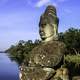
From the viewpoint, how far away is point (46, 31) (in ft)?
29.0

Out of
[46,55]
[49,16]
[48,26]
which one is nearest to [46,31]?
[48,26]

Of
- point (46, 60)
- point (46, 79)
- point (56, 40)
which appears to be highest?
point (56, 40)

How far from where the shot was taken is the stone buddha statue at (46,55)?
8.62 meters

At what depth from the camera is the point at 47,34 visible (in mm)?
8844

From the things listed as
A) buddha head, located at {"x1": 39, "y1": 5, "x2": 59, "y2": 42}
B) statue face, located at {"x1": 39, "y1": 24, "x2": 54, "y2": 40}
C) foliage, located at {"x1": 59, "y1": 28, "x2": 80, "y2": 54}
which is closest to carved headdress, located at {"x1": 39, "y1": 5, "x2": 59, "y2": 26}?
buddha head, located at {"x1": 39, "y1": 5, "x2": 59, "y2": 42}

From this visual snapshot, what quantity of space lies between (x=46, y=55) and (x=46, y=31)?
27.6 inches

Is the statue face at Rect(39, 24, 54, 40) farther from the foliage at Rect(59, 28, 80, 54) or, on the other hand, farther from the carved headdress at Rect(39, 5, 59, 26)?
the foliage at Rect(59, 28, 80, 54)

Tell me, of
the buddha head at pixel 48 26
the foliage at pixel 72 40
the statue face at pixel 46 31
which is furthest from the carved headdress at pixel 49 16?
the foliage at pixel 72 40

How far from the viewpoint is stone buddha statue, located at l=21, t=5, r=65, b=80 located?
28.3 ft

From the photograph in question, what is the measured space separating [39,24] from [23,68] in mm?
1360

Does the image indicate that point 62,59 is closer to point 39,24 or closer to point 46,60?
point 46,60

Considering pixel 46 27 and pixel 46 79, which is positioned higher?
pixel 46 27

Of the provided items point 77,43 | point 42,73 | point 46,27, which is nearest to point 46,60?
point 42,73

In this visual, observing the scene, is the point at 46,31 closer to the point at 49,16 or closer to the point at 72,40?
the point at 49,16
